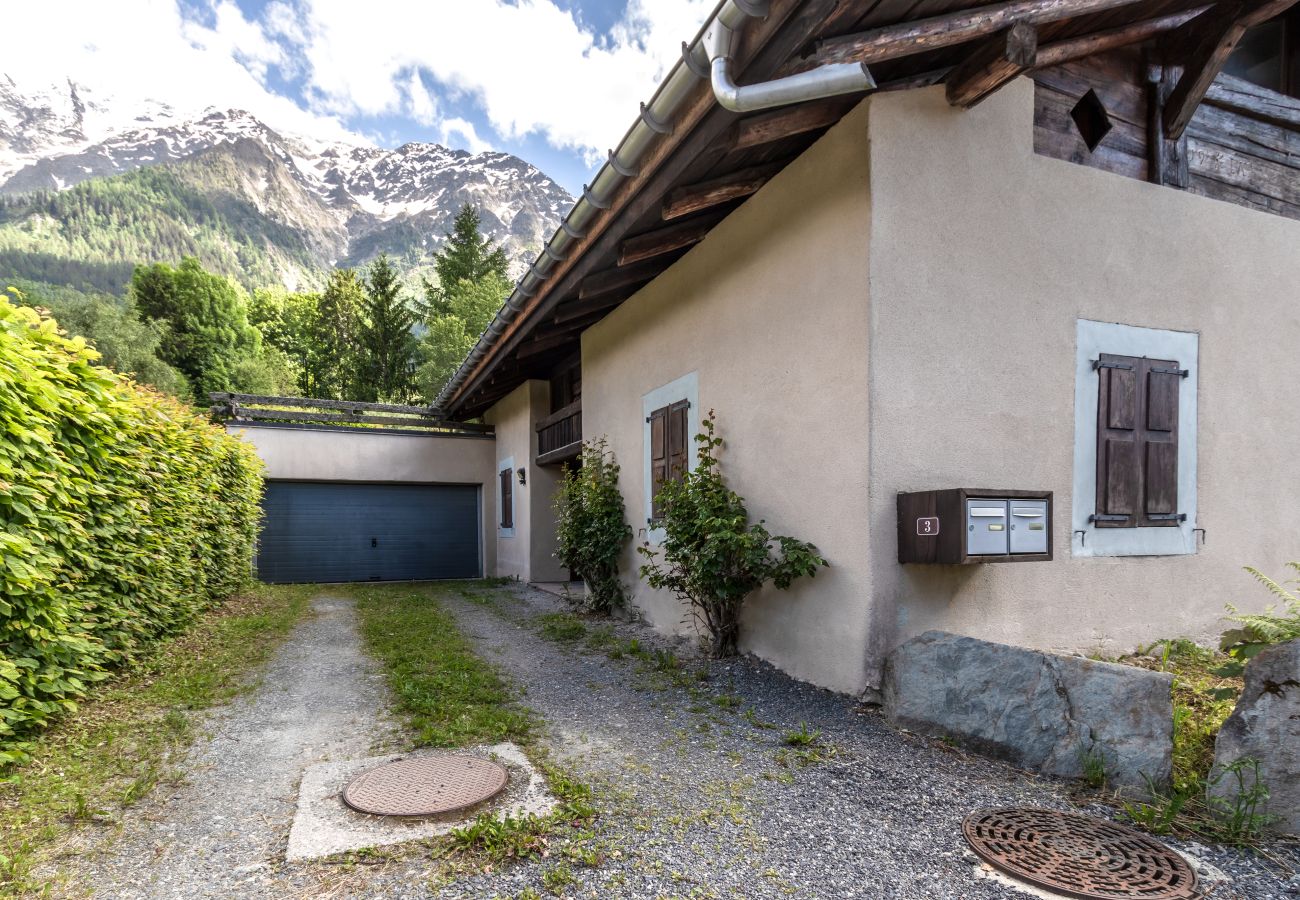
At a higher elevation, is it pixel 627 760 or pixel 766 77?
pixel 766 77

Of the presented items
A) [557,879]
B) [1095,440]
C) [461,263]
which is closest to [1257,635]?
[1095,440]

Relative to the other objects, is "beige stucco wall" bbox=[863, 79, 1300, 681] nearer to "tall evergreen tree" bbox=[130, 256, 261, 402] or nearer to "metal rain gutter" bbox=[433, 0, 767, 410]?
"metal rain gutter" bbox=[433, 0, 767, 410]

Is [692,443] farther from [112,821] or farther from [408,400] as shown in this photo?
[408,400]

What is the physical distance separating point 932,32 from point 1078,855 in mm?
3708

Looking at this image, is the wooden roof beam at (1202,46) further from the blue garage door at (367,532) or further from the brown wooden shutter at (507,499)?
the blue garage door at (367,532)

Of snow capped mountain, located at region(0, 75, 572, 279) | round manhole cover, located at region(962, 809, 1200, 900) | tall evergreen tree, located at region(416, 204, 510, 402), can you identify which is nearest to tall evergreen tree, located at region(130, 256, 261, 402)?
tall evergreen tree, located at region(416, 204, 510, 402)

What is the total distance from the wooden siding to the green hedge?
5.97 metres

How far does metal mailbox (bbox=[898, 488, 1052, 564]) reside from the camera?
11.8 ft

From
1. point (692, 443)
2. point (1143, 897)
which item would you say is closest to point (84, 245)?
point (692, 443)

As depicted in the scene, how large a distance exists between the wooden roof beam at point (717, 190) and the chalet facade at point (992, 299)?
0.02 meters

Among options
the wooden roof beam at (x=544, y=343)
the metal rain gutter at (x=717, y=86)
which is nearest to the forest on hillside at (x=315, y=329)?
the wooden roof beam at (x=544, y=343)

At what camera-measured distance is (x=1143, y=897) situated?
210 centimetres

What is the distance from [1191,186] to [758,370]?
11.7 feet

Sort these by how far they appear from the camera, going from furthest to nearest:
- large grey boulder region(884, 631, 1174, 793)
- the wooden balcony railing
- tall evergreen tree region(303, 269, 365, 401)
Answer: tall evergreen tree region(303, 269, 365, 401) → the wooden balcony railing → large grey boulder region(884, 631, 1174, 793)
